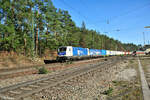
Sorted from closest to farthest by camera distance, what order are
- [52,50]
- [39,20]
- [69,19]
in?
1. [39,20]
2. [52,50]
3. [69,19]

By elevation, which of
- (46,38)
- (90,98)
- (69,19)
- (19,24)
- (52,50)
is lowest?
(90,98)

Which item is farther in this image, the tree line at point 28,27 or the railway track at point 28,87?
the tree line at point 28,27

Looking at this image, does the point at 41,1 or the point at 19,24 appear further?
the point at 41,1

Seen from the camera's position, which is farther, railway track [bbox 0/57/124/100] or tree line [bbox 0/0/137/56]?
tree line [bbox 0/0/137/56]

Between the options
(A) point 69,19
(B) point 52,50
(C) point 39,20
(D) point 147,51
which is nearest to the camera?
(C) point 39,20

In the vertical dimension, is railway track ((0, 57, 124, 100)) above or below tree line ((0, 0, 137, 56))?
below

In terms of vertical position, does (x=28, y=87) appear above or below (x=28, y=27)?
below

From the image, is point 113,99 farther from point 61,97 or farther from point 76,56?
point 76,56

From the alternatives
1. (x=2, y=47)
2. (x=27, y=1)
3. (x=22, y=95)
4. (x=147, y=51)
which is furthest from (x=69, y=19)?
(x=22, y=95)

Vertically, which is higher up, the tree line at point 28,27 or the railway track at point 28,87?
the tree line at point 28,27

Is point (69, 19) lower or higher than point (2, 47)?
higher

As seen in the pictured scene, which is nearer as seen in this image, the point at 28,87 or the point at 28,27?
the point at 28,87

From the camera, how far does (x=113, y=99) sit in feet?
15.0

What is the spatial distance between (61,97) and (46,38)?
2777cm
